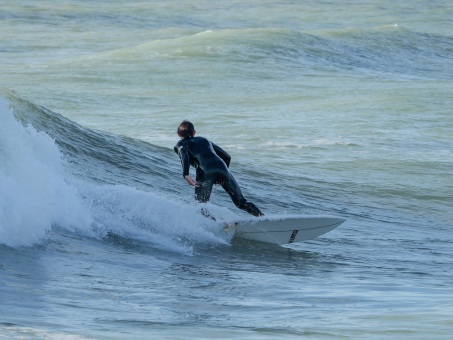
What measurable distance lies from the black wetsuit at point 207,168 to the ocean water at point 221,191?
0.23 meters

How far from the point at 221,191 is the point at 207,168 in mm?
4076

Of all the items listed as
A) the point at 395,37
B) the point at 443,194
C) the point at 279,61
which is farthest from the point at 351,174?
the point at 395,37

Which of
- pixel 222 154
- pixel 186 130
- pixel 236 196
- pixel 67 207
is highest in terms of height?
pixel 186 130

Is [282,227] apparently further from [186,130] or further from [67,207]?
[67,207]

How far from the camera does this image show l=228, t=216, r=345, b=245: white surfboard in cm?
1076

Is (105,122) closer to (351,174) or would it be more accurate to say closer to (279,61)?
(351,174)

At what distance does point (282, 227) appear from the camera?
1079 centimetres

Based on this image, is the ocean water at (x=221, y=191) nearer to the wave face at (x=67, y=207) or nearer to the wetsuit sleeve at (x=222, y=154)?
the wave face at (x=67, y=207)

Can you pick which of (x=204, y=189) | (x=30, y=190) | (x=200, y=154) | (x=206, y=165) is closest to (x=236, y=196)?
(x=204, y=189)

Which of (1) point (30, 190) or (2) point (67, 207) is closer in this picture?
(1) point (30, 190)

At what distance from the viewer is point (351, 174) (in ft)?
56.9

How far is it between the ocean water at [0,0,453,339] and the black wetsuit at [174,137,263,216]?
0.74 ft

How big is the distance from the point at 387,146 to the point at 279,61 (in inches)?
518

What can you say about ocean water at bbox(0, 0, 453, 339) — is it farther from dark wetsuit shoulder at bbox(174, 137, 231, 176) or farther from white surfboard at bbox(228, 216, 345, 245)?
dark wetsuit shoulder at bbox(174, 137, 231, 176)
